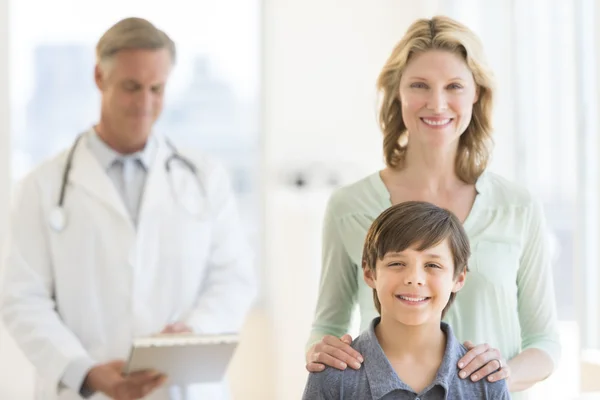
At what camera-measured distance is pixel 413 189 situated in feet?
5.75

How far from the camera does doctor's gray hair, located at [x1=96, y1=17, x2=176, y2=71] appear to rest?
6.75ft

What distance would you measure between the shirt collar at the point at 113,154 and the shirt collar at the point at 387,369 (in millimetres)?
835

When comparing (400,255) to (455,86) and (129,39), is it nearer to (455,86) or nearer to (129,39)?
(455,86)

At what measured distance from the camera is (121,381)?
1.96 m

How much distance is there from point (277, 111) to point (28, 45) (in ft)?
3.93

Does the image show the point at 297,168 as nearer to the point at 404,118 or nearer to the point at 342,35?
the point at 342,35

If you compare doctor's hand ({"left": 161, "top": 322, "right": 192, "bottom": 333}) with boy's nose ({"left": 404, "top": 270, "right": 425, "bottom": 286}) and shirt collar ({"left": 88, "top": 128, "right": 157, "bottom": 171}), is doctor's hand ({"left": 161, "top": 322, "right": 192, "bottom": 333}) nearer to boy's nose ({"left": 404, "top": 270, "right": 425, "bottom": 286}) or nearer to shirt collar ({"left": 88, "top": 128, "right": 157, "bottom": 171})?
shirt collar ({"left": 88, "top": 128, "right": 157, "bottom": 171})

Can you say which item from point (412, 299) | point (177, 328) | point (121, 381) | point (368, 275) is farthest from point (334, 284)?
point (121, 381)

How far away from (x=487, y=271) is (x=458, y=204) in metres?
0.14

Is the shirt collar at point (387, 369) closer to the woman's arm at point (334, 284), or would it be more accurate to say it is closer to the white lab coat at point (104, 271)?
the woman's arm at point (334, 284)

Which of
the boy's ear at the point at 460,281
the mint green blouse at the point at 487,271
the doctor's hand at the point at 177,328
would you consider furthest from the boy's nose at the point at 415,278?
the doctor's hand at the point at 177,328

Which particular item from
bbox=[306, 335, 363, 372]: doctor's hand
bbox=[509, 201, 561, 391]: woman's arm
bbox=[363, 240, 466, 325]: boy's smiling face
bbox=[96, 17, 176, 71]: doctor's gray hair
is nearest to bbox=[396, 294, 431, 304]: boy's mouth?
bbox=[363, 240, 466, 325]: boy's smiling face

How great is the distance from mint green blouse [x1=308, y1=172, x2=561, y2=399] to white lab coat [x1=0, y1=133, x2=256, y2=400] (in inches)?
17.1

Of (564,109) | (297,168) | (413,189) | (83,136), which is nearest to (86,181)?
(83,136)
